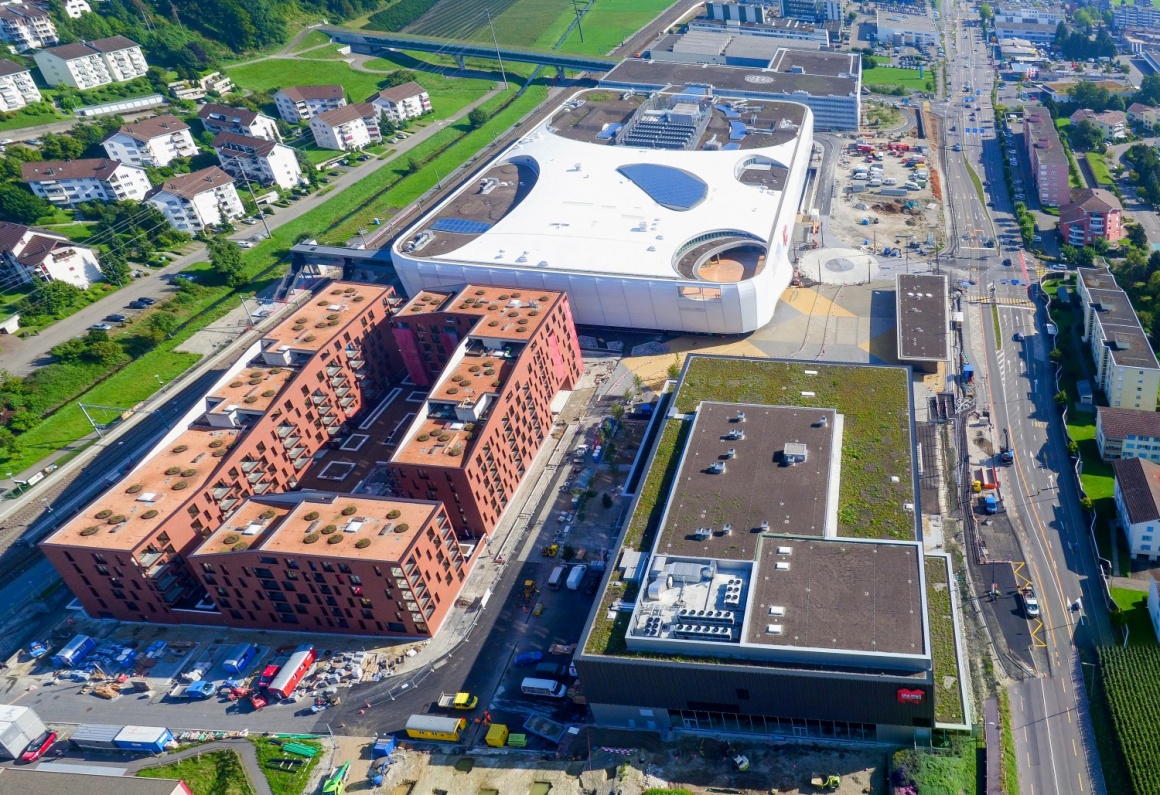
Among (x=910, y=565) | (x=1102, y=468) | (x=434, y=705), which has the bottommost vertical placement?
(x=1102, y=468)

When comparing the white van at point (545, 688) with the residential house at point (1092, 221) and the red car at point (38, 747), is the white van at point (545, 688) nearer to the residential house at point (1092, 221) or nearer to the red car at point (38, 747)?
the red car at point (38, 747)

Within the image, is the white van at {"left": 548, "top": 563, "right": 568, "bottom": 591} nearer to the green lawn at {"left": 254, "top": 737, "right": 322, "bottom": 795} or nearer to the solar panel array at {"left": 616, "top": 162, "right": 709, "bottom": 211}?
the green lawn at {"left": 254, "top": 737, "right": 322, "bottom": 795}

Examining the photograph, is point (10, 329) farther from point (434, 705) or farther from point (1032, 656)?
point (1032, 656)

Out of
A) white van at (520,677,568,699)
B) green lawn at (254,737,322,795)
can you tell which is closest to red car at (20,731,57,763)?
green lawn at (254,737,322,795)

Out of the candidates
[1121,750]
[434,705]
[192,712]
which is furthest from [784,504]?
[192,712]

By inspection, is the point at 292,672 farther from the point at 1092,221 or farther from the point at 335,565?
the point at 1092,221

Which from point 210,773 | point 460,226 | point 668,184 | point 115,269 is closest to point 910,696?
point 210,773
